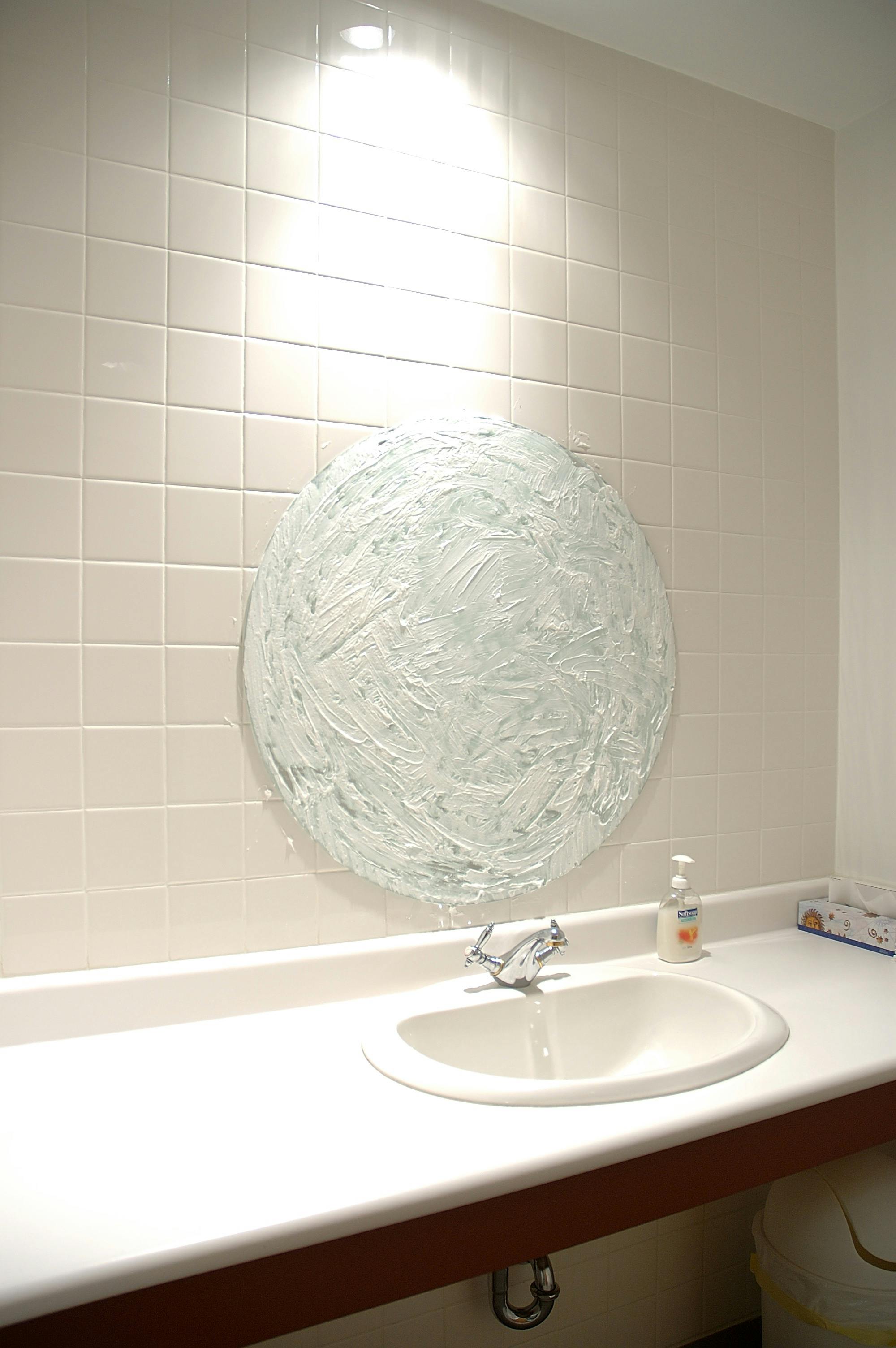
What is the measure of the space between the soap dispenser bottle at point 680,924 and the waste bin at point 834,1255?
383mm

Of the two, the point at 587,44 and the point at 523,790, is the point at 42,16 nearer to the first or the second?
the point at 587,44

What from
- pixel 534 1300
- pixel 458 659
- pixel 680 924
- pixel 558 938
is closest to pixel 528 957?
pixel 558 938

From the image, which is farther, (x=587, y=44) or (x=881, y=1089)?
(x=587, y=44)

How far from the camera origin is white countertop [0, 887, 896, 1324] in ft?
2.52

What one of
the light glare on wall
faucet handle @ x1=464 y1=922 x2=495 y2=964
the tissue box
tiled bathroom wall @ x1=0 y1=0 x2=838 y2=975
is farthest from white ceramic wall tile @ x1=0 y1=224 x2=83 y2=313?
the tissue box

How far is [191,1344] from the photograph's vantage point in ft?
2.59

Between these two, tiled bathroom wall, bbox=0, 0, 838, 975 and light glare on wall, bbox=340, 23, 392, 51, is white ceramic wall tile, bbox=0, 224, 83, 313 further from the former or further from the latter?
light glare on wall, bbox=340, 23, 392, 51

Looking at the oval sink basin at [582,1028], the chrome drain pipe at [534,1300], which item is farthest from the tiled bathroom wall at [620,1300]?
the oval sink basin at [582,1028]

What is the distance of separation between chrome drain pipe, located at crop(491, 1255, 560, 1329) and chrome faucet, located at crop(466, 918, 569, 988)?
1.42ft

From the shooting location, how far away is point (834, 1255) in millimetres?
1356

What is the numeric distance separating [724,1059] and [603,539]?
2.87 feet

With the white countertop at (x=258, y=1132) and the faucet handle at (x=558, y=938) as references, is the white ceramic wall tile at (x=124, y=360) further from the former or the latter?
the faucet handle at (x=558, y=938)

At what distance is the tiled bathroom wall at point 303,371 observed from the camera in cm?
122

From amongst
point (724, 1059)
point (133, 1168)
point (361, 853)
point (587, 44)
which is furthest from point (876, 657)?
point (133, 1168)
